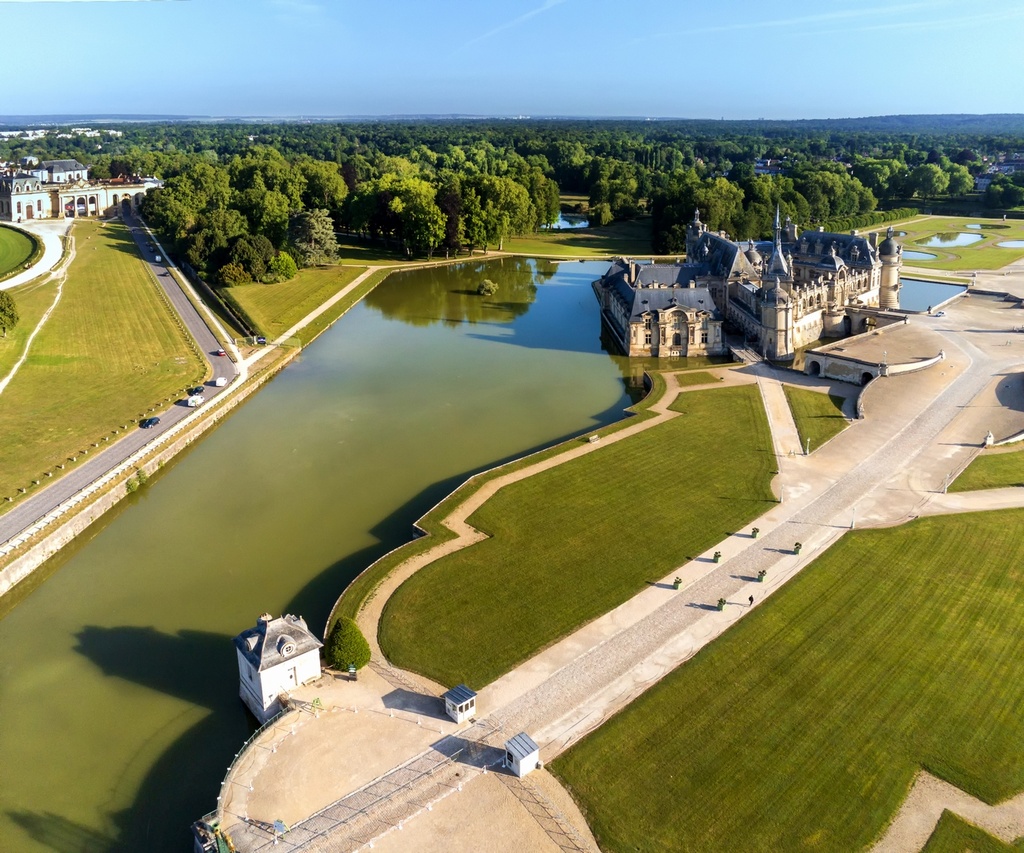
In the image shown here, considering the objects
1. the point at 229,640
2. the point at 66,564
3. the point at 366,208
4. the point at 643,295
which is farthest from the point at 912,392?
the point at 366,208

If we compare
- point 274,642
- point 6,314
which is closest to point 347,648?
point 274,642

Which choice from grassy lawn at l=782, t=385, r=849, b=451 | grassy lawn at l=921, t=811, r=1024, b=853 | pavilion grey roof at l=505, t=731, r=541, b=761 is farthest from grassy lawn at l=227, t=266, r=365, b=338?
grassy lawn at l=921, t=811, r=1024, b=853

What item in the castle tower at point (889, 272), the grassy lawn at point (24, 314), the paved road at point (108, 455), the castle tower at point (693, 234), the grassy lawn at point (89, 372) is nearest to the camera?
the paved road at point (108, 455)

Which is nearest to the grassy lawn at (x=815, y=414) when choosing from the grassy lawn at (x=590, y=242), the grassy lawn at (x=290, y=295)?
the grassy lawn at (x=290, y=295)

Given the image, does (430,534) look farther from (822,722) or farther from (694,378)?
(694,378)

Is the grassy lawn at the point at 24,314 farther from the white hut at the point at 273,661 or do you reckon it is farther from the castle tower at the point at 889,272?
the castle tower at the point at 889,272

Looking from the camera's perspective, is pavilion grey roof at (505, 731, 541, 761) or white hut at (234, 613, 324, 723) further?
white hut at (234, 613, 324, 723)

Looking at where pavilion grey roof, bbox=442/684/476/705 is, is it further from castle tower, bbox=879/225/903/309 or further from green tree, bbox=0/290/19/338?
castle tower, bbox=879/225/903/309
